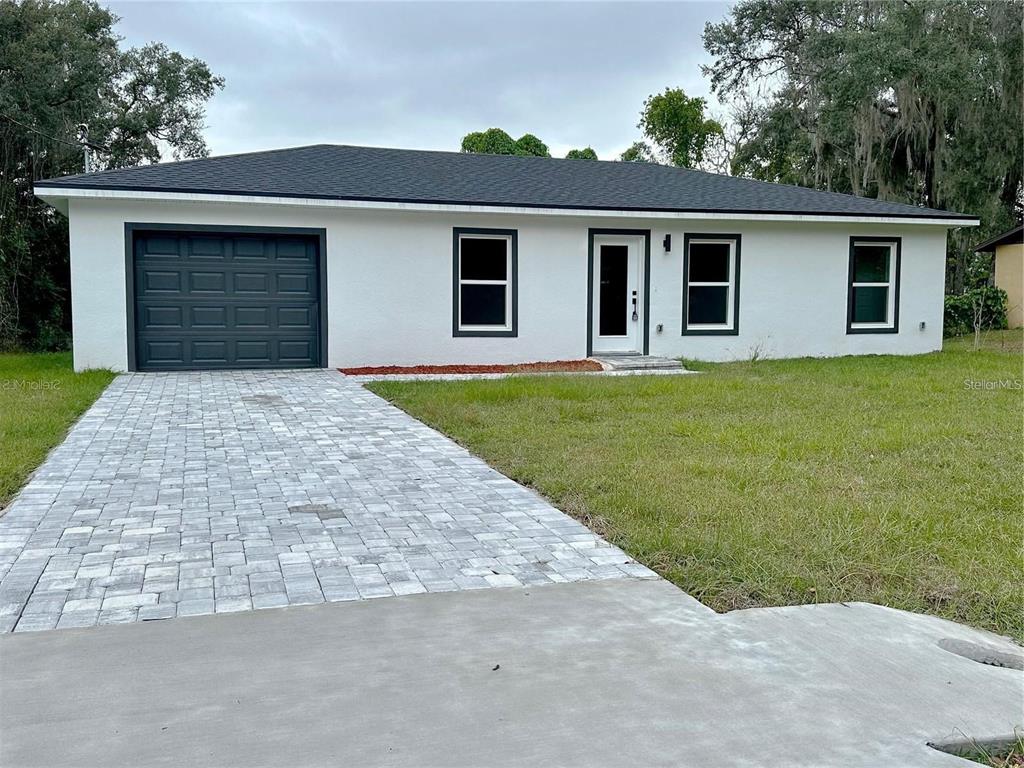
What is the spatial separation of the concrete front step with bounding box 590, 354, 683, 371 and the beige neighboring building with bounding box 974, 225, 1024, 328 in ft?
48.2

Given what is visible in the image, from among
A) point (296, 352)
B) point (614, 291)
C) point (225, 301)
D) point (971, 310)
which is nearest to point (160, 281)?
point (225, 301)

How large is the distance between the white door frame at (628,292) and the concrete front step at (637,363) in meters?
0.32

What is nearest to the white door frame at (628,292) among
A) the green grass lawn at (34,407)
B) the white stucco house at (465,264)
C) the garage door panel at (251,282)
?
the white stucco house at (465,264)

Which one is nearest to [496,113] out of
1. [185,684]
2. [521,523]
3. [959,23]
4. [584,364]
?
[959,23]

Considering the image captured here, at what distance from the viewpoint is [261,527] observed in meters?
5.03

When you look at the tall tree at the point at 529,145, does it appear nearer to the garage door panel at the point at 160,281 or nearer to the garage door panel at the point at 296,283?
the garage door panel at the point at 296,283

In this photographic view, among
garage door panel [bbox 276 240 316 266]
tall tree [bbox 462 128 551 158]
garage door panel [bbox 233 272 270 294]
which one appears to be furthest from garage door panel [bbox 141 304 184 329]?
tall tree [bbox 462 128 551 158]

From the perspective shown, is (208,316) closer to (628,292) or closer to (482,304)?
(482,304)

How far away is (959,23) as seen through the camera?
866 inches

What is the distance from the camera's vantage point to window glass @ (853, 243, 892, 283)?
54.0 feet

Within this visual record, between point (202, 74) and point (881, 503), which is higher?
point (202, 74)

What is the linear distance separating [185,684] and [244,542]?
1.73 m

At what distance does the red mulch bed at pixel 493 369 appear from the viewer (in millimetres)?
13414

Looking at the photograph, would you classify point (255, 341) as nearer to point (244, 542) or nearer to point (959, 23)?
point (244, 542)
